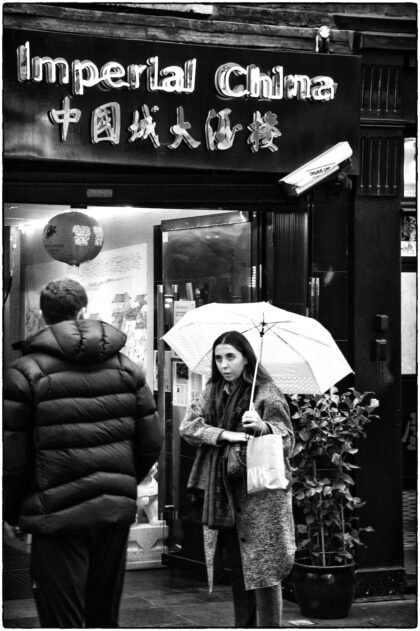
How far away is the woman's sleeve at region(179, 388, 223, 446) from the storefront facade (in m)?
2.10

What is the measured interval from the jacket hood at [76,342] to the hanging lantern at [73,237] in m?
2.61

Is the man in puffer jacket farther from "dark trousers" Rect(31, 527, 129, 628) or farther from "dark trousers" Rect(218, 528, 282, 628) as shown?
"dark trousers" Rect(218, 528, 282, 628)

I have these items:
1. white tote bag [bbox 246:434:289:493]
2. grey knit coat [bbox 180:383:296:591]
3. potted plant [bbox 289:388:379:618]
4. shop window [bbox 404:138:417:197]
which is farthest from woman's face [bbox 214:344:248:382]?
shop window [bbox 404:138:417:197]

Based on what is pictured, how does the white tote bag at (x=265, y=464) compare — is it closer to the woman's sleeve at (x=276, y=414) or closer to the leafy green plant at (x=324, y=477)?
the woman's sleeve at (x=276, y=414)

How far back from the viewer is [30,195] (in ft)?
26.2

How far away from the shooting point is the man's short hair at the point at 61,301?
5828mm

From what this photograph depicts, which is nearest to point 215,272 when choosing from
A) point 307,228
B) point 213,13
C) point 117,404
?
point 307,228

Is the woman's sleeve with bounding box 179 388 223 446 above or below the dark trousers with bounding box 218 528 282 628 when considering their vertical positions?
above

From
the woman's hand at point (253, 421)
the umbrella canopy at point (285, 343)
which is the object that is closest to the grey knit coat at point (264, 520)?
the woman's hand at point (253, 421)

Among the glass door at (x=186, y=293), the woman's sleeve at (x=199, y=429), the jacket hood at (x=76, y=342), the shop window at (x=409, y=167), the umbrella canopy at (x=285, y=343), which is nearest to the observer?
the jacket hood at (x=76, y=342)

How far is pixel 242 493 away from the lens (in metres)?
6.56

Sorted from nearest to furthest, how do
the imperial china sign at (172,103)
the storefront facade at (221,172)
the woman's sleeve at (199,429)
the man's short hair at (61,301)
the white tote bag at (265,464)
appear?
the man's short hair at (61,301) < the white tote bag at (265,464) < the woman's sleeve at (199,429) < the imperial china sign at (172,103) < the storefront facade at (221,172)

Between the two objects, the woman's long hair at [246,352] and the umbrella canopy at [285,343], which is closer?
the woman's long hair at [246,352]

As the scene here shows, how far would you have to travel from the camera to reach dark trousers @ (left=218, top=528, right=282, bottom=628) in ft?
21.6
